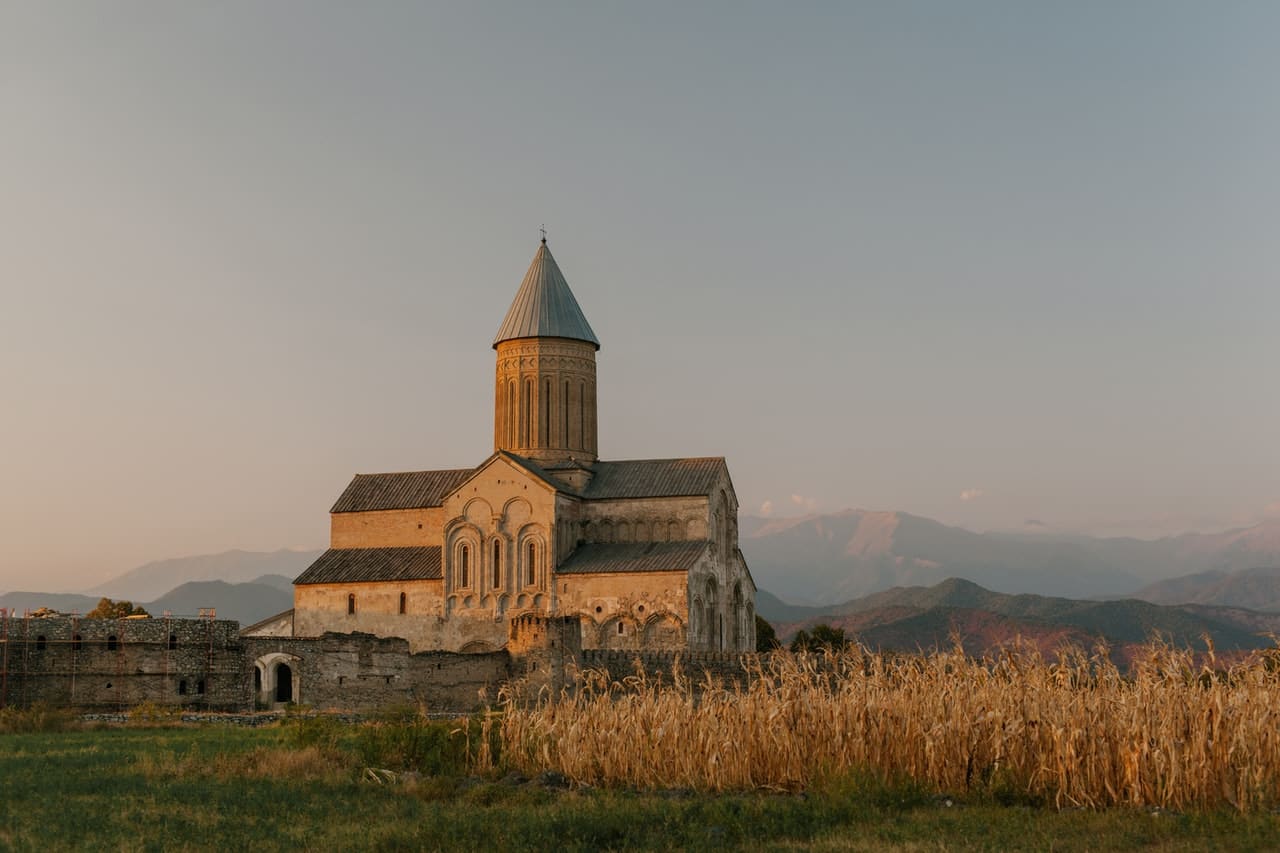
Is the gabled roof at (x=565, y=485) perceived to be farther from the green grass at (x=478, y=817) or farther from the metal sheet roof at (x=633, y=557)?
the green grass at (x=478, y=817)

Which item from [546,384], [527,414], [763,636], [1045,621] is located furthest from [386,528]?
[1045,621]

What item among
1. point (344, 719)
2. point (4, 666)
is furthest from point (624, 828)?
point (4, 666)

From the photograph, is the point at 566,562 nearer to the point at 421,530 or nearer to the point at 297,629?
the point at 421,530

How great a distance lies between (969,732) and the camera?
12.6m

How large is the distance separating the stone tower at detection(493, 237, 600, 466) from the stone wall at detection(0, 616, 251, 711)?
1520 cm

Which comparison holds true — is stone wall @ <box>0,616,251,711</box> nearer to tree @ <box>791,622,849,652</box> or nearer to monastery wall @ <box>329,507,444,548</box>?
monastery wall @ <box>329,507,444,548</box>

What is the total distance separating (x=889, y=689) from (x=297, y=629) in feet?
105

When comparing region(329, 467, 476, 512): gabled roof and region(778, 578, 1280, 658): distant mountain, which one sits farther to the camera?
region(778, 578, 1280, 658): distant mountain

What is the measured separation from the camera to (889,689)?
13977 mm

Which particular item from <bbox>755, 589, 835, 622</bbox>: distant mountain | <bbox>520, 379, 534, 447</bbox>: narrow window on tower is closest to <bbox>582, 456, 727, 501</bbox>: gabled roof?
<bbox>520, 379, 534, 447</bbox>: narrow window on tower

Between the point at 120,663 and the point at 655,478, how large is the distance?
1837 centimetres

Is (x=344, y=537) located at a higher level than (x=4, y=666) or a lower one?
higher

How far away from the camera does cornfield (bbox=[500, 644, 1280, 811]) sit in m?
11.4

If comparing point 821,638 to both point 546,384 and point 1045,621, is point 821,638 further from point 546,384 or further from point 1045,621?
point 1045,621
